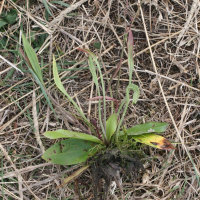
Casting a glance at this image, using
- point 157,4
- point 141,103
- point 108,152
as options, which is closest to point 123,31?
point 157,4

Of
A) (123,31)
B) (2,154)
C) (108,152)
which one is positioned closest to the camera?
(108,152)

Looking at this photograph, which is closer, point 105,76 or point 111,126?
point 111,126

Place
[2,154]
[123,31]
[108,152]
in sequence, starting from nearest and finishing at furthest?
[108,152]
[2,154]
[123,31]

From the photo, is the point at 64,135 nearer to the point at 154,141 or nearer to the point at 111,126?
the point at 111,126

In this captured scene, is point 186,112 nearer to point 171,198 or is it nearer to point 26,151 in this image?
point 171,198

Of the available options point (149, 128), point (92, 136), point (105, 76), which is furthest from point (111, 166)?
point (105, 76)

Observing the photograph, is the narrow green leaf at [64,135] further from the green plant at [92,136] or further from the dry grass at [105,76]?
the dry grass at [105,76]
